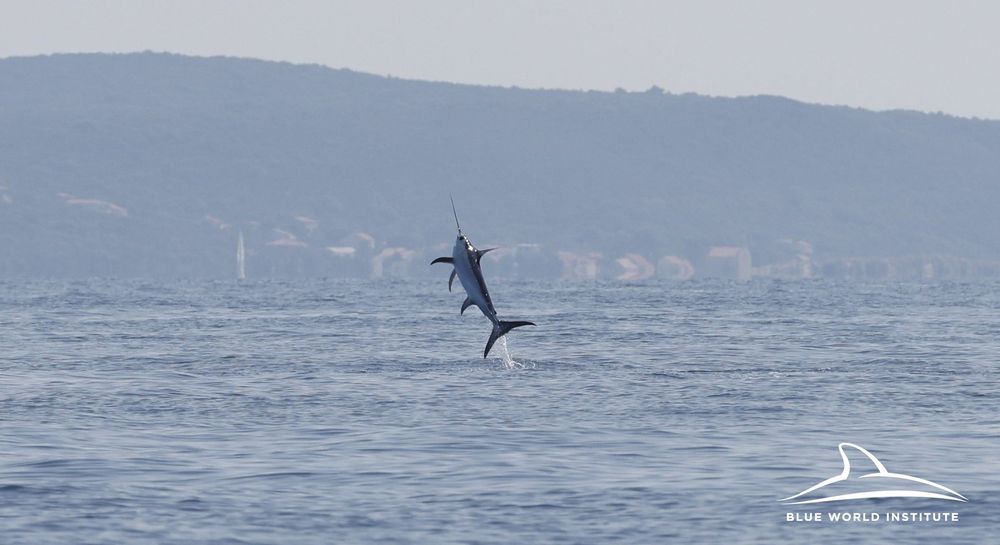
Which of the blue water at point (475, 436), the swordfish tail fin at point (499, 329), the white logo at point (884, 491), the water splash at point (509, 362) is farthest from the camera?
the water splash at point (509, 362)

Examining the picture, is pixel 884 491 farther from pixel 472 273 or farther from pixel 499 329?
pixel 499 329

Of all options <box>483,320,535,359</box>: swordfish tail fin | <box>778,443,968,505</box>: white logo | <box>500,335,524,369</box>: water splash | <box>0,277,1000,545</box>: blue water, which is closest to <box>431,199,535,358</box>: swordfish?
<box>483,320,535,359</box>: swordfish tail fin

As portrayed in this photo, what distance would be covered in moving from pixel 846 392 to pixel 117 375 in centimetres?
1620

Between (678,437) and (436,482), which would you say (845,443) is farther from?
(436,482)

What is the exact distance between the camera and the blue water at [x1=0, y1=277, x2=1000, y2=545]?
2077cm

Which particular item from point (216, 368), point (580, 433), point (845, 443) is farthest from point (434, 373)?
point (845, 443)

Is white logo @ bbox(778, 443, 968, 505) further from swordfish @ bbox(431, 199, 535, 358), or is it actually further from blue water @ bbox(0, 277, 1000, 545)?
swordfish @ bbox(431, 199, 535, 358)

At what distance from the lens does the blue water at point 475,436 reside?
20766 mm

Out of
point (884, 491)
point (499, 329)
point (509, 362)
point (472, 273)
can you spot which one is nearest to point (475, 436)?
point (472, 273)

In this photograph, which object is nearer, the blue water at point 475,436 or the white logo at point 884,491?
the blue water at point 475,436

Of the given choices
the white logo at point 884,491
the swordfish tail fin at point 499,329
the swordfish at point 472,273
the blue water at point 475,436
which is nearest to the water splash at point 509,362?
the blue water at point 475,436

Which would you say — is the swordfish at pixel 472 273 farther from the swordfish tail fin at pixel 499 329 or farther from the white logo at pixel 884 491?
the white logo at pixel 884 491

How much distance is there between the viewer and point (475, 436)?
90.9 feet

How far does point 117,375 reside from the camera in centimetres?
3978
